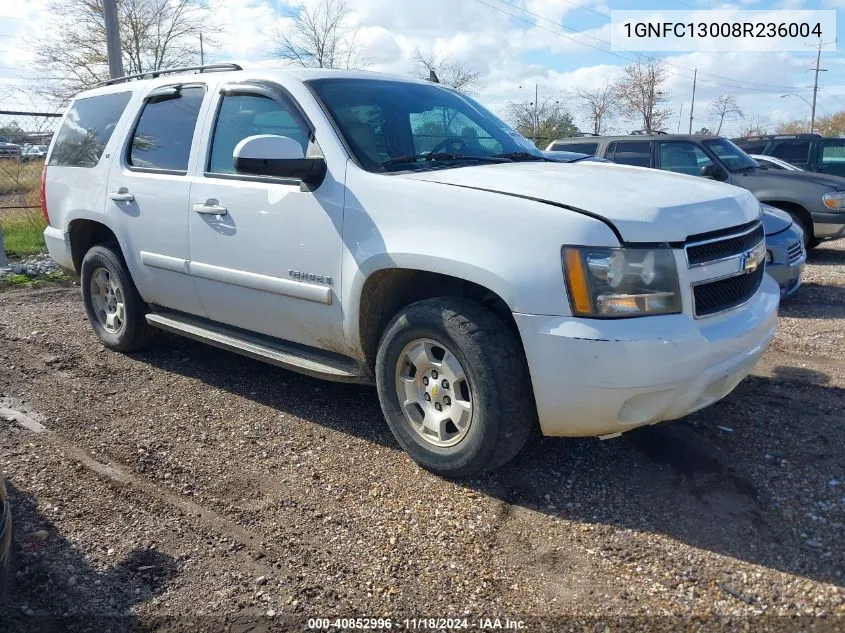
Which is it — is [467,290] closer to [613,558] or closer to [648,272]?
[648,272]

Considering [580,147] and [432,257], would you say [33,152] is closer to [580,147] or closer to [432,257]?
[580,147]

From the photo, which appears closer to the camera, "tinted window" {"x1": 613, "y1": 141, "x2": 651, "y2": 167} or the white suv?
the white suv

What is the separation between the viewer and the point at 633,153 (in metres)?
10.2

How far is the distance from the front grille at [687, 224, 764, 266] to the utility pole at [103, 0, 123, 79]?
996cm

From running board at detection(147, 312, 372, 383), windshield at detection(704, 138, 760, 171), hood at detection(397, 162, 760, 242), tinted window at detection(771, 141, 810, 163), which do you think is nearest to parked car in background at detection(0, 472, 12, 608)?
running board at detection(147, 312, 372, 383)

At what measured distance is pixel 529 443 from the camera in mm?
3908

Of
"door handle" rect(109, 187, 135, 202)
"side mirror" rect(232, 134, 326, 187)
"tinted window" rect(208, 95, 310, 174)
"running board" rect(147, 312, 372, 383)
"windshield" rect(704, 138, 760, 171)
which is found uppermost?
"tinted window" rect(208, 95, 310, 174)

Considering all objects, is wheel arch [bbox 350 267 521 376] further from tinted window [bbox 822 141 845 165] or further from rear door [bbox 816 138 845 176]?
tinted window [bbox 822 141 845 165]

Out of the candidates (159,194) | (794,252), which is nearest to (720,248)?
(159,194)

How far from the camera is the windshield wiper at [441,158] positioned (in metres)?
3.80

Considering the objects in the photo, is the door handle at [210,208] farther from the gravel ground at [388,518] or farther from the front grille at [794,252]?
the front grille at [794,252]

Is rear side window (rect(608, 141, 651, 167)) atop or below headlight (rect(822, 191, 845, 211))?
atop

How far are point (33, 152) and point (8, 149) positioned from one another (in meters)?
0.32

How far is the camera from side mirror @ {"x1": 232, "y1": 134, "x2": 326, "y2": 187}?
3578 millimetres
